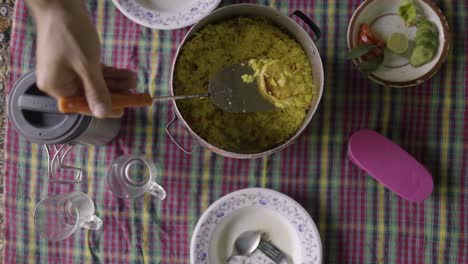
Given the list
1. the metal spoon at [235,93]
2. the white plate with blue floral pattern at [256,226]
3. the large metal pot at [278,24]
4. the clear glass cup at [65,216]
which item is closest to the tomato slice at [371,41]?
the large metal pot at [278,24]

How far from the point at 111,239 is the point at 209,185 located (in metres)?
0.28

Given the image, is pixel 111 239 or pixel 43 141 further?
pixel 111 239

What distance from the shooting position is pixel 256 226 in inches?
44.3

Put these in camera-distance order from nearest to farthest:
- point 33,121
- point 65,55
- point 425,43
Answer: point 65,55 → point 33,121 → point 425,43

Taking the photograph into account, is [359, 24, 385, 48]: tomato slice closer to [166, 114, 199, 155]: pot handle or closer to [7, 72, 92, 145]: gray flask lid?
[166, 114, 199, 155]: pot handle

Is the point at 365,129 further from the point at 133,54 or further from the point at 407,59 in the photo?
the point at 133,54

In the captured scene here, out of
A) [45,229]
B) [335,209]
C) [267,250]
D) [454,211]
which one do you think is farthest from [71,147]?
[454,211]

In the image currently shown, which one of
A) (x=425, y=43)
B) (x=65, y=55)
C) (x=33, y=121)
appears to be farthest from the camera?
(x=425, y=43)

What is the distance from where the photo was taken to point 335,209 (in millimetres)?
1135

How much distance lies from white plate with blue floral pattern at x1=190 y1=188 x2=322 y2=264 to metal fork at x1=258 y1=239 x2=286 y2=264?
0.05 ft

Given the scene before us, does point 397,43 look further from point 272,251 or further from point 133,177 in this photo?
point 133,177

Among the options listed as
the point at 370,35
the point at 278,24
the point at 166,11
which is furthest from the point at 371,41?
the point at 166,11

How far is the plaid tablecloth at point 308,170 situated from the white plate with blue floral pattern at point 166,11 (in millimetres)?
55

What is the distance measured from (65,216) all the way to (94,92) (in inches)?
17.8
